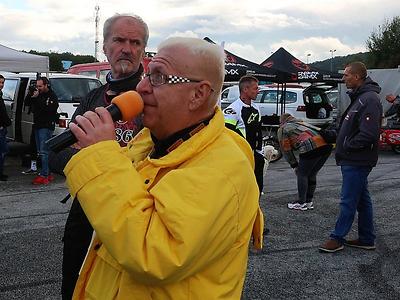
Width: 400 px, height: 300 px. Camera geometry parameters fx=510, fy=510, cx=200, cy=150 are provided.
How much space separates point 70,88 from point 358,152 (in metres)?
7.67

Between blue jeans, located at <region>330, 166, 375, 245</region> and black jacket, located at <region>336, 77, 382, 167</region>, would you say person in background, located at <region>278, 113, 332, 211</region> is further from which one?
black jacket, located at <region>336, 77, 382, 167</region>

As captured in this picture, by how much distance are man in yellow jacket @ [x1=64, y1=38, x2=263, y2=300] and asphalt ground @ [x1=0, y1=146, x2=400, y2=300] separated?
2840mm

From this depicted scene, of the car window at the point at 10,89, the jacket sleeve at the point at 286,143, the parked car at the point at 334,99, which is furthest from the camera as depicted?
the parked car at the point at 334,99

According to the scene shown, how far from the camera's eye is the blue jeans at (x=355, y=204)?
530cm

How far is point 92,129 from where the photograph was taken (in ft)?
4.71

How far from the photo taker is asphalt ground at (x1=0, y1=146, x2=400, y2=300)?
4371 millimetres

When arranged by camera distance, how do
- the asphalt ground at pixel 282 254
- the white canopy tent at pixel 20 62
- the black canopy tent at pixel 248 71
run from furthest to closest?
the black canopy tent at pixel 248 71 → the white canopy tent at pixel 20 62 → the asphalt ground at pixel 282 254

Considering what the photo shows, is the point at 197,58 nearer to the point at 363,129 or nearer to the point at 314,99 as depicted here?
the point at 363,129

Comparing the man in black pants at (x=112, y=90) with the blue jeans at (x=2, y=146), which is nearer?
the man in black pants at (x=112, y=90)

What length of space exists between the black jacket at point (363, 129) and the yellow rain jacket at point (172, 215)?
13.0 feet

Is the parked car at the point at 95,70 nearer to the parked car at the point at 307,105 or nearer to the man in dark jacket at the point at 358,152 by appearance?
the parked car at the point at 307,105

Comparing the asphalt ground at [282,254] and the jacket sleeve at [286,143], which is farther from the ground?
the jacket sleeve at [286,143]

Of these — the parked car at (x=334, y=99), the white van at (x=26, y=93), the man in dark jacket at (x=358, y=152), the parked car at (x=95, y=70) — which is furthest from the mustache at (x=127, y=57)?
the parked car at (x=334, y=99)

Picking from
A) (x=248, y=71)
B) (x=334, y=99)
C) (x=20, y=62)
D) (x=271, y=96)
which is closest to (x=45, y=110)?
(x=20, y=62)
